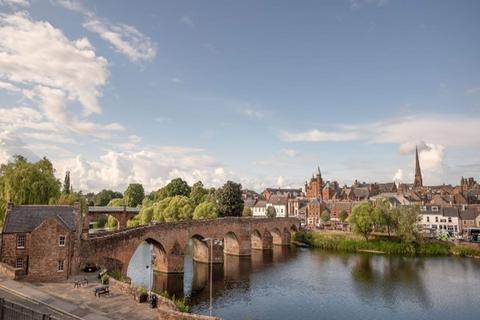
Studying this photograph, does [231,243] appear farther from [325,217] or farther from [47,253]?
[47,253]

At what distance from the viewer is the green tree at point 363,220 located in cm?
6856

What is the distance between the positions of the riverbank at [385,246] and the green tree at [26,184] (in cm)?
5241

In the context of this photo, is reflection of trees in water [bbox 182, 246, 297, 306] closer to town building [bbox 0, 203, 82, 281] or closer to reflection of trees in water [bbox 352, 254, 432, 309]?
reflection of trees in water [bbox 352, 254, 432, 309]

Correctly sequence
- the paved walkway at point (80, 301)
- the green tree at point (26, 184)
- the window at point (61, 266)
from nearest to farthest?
the paved walkway at point (80, 301)
the window at point (61, 266)
the green tree at point (26, 184)

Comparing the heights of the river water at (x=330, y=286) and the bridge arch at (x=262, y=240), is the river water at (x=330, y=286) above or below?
below

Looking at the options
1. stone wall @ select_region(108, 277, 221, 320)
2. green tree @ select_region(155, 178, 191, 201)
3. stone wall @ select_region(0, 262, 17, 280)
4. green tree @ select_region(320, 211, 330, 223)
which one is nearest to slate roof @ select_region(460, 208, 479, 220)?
green tree @ select_region(320, 211, 330, 223)

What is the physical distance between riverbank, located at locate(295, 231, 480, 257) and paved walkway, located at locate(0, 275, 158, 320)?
54.6 m

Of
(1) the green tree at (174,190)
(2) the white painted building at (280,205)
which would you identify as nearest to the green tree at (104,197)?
(1) the green tree at (174,190)

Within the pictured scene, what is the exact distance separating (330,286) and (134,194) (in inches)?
3726

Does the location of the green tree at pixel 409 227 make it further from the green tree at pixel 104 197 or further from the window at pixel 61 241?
the green tree at pixel 104 197

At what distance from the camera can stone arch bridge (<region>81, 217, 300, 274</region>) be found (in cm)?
3294

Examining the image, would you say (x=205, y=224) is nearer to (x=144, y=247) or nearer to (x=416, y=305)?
(x=144, y=247)

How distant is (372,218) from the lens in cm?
6862

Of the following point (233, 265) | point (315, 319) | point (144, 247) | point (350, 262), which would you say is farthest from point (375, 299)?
point (144, 247)
